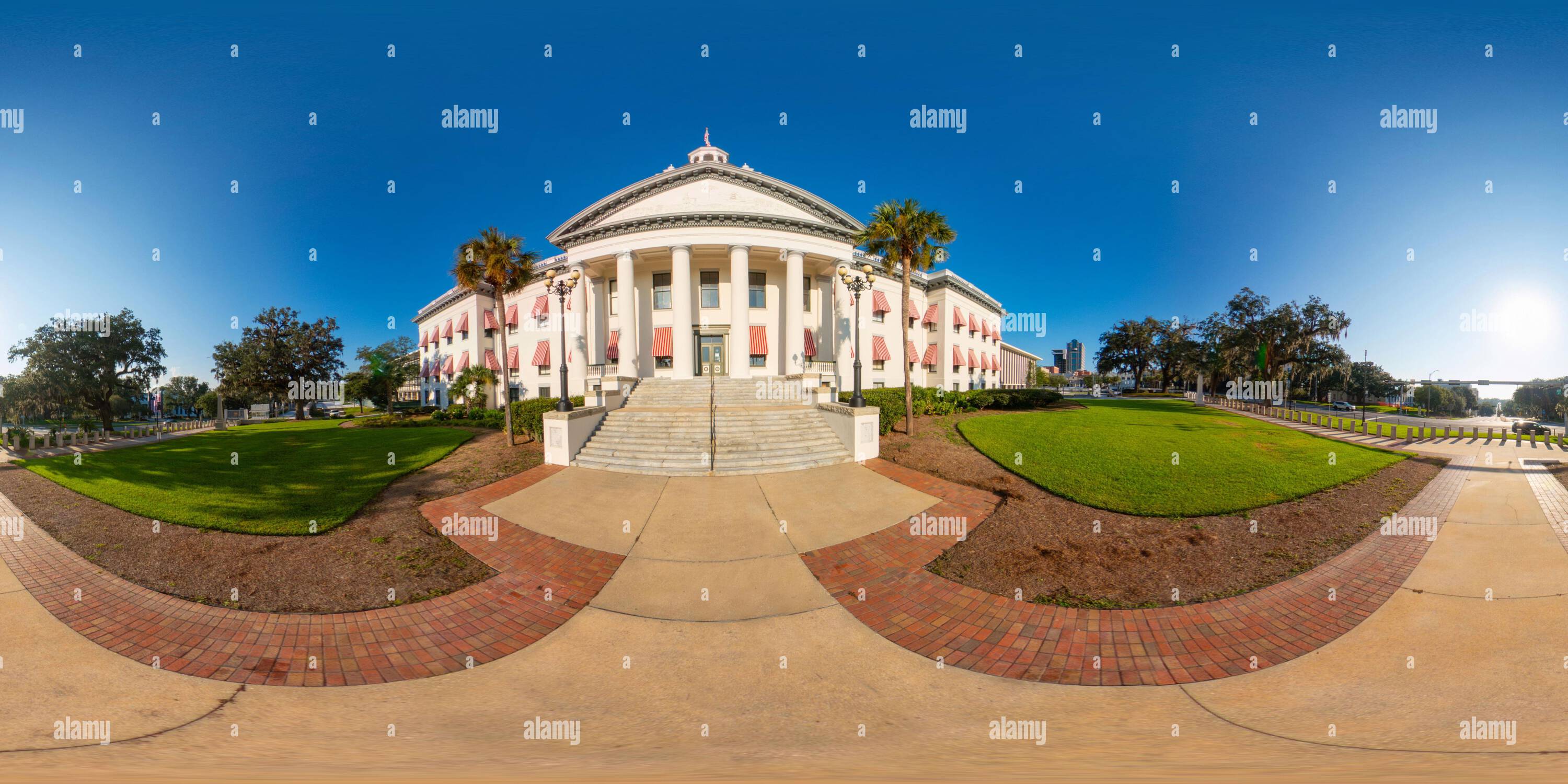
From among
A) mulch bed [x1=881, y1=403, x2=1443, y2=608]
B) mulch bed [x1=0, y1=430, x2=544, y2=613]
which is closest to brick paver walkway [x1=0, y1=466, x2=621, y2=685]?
mulch bed [x1=0, y1=430, x2=544, y2=613]

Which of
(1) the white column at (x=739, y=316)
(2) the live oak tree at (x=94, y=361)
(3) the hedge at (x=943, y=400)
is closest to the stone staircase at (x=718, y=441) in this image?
(3) the hedge at (x=943, y=400)

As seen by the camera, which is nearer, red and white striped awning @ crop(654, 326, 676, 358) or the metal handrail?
the metal handrail

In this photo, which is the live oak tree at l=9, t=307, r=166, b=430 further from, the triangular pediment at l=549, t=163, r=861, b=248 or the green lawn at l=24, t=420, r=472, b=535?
the triangular pediment at l=549, t=163, r=861, b=248

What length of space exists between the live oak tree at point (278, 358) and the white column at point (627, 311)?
29637 millimetres

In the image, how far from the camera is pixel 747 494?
31.2 ft

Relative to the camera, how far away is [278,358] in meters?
35.8

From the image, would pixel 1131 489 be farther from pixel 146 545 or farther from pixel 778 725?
pixel 146 545

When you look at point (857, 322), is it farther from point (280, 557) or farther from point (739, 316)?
point (280, 557)

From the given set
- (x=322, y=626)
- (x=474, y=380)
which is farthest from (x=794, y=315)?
(x=322, y=626)

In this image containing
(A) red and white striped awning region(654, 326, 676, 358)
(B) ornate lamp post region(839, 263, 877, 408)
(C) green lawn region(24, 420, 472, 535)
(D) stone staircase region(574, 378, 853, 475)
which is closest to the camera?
(C) green lawn region(24, 420, 472, 535)

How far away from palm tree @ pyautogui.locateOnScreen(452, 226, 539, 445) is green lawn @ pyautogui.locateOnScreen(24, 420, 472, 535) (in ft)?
16.6

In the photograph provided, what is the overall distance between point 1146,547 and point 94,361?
29.5 meters

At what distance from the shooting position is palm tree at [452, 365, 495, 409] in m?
28.5

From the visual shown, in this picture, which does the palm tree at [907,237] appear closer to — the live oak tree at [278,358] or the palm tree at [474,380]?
the palm tree at [474,380]
